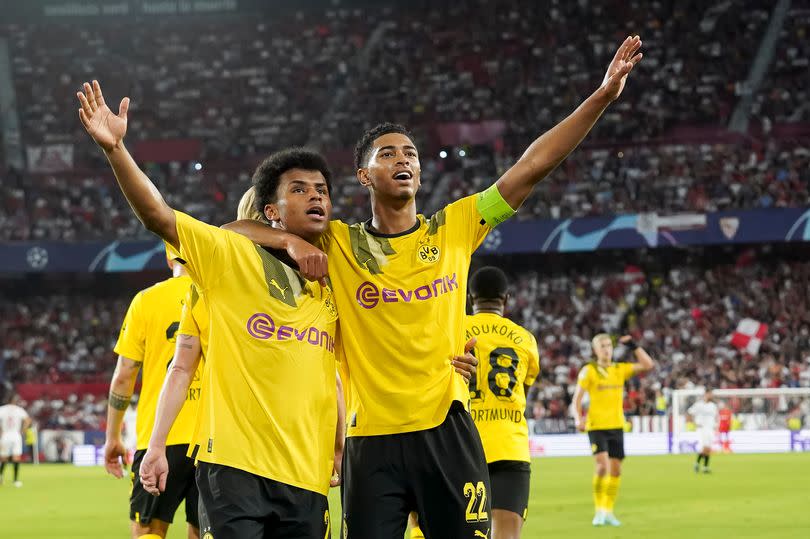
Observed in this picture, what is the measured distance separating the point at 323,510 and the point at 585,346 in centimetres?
3024

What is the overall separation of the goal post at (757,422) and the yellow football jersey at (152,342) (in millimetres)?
22822

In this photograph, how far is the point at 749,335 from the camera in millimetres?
33750

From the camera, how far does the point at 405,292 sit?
517cm

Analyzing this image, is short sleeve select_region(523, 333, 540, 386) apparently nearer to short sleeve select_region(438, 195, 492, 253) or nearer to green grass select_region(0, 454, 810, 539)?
short sleeve select_region(438, 195, 492, 253)

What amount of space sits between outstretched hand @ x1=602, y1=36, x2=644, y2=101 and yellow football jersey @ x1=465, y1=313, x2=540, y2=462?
313 cm

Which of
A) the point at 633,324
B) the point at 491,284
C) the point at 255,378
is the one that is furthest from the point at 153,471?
the point at 633,324

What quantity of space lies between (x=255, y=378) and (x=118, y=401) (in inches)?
124

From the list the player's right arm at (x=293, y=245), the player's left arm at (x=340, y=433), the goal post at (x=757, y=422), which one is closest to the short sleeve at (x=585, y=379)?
the player's left arm at (x=340, y=433)

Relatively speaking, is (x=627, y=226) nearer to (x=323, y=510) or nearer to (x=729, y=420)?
(x=729, y=420)

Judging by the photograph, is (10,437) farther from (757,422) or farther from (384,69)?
(384,69)

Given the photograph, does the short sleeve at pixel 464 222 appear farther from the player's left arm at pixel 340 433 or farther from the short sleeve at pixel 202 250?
the short sleeve at pixel 202 250

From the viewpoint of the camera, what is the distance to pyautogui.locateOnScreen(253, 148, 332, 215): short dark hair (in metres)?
5.15

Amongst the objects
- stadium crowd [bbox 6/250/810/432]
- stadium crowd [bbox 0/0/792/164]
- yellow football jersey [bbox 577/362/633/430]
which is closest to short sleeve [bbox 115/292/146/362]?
yellow football jersey [bbox 577/362/633/430]

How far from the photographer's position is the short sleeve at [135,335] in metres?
7.57
